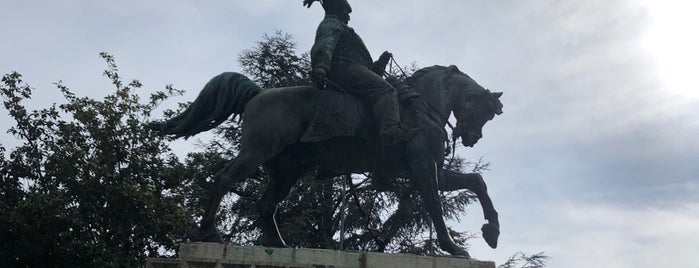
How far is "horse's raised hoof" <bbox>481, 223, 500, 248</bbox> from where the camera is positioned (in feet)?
29.3

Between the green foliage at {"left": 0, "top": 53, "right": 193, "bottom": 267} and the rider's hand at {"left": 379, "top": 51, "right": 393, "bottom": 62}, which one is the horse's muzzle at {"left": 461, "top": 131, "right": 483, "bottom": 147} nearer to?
the rider's hand at {"left": 379, "top": 51, "right": 393, "bottom": 62}

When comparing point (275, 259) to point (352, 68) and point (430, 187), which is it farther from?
point (352, 68)

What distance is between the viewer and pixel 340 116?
908 cm

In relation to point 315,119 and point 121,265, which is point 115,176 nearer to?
point 121,265

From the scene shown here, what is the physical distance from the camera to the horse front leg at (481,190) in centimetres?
898

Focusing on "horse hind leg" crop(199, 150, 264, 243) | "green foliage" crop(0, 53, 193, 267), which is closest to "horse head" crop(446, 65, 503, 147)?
"horse hind leg" crop(199, 150, 264, 243)

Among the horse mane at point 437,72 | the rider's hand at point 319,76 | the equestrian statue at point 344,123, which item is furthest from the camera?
the horse mane at point 437,72

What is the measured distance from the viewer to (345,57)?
9.70m

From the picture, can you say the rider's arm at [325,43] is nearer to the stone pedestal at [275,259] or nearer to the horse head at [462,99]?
the horse head at [462,99]

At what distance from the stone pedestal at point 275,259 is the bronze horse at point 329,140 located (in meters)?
0.70

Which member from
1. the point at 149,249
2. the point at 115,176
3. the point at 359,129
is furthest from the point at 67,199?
the point at 359,129

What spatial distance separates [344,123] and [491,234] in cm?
209

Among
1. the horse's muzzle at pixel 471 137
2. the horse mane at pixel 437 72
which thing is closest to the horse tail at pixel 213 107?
the horse mane at pixel 437 72

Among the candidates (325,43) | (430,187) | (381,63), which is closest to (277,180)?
(325,43)
